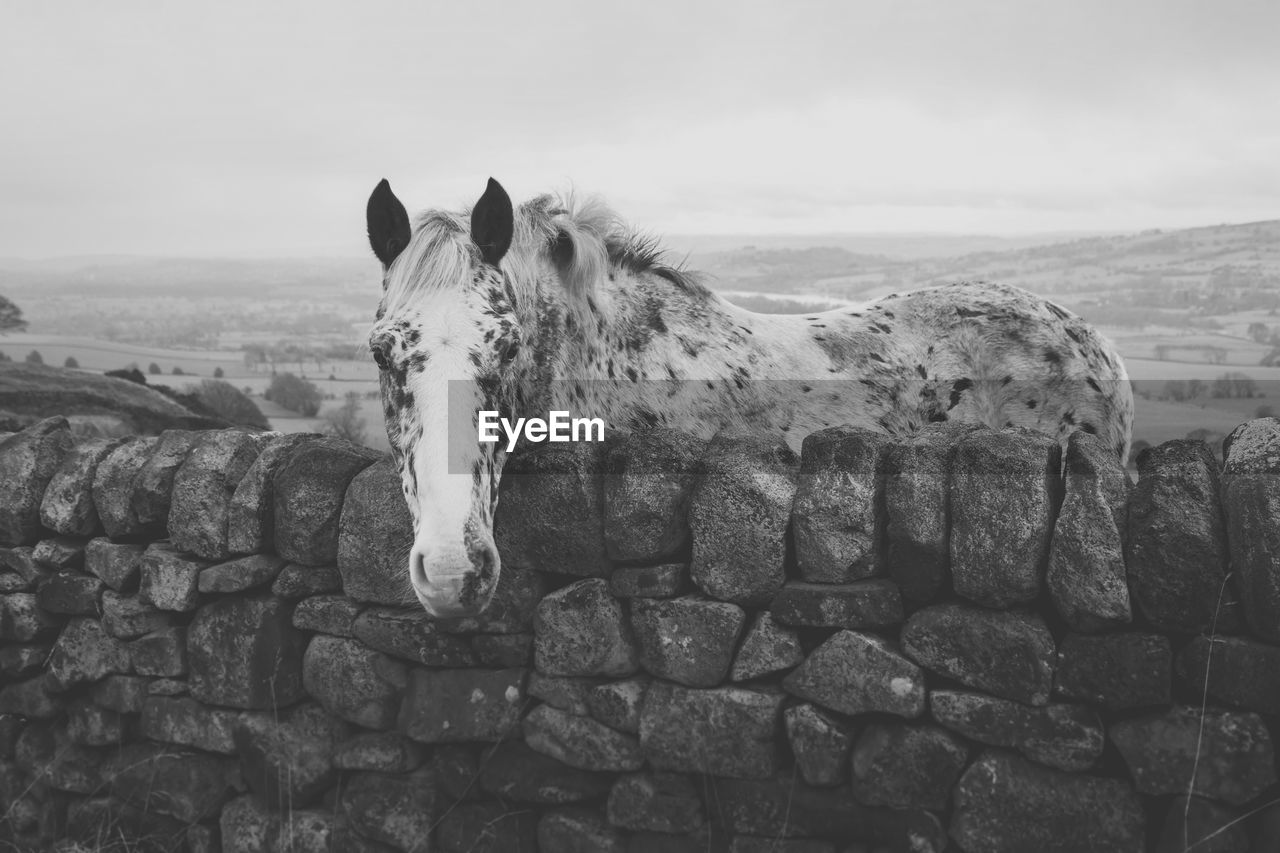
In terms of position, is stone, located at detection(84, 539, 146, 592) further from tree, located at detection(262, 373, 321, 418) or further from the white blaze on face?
tree, located at detection(262, 373, 321, 418)

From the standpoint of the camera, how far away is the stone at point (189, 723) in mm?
3596

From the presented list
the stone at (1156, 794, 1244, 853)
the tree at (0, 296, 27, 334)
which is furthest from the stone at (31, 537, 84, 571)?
the tree at (0, 296, 27, 334)

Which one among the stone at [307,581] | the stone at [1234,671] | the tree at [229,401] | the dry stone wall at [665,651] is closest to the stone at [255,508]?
the dry stone wall at [665,651]

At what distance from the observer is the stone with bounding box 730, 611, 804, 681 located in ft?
9.33

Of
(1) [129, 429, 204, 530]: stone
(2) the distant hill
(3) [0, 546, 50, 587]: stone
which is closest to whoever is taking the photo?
(1) [129, 429, 204, 530]: stone

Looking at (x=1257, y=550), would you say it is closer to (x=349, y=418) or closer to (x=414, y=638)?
(x=414, y=638)

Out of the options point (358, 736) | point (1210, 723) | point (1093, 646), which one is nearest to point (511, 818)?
point (358, 736)

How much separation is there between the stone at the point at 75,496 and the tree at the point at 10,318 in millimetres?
5982

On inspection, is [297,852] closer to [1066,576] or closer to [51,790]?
[51,790]

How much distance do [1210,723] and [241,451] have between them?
3.57m

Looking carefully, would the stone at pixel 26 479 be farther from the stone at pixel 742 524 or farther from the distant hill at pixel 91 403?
the stone at pixel 742 524

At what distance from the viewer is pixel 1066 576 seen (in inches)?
98.9

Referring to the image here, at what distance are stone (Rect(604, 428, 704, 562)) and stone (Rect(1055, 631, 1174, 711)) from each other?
1.24 meters

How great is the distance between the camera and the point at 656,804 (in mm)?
3012
